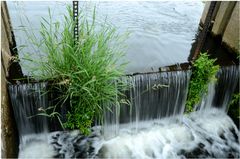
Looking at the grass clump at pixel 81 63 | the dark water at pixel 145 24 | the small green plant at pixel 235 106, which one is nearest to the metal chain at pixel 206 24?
the dark water at pixel 145 24

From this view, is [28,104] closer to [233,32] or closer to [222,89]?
[222,89]

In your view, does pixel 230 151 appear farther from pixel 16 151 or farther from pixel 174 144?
pixel 16 151

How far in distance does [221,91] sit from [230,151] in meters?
1.03

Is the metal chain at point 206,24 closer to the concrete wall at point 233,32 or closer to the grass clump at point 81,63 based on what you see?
the concrete wall at point 233,32

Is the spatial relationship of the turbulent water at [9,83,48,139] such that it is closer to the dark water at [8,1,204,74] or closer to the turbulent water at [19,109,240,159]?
the turbulent water at [19,109,240,159]

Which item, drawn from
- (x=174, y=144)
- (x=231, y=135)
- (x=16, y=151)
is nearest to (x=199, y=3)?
(x=231, y=135)

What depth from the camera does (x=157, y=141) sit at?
4438 mm

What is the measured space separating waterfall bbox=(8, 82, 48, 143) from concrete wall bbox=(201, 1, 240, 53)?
3.58 m

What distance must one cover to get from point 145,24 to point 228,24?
1826 millimetres

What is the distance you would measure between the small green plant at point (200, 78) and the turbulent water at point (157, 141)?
0.42 m

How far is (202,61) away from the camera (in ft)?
14.1

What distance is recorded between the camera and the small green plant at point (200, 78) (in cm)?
428

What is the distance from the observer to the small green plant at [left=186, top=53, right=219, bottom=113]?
14.0 ft

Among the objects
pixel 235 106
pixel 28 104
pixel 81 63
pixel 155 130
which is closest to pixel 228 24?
pixel 235 106
